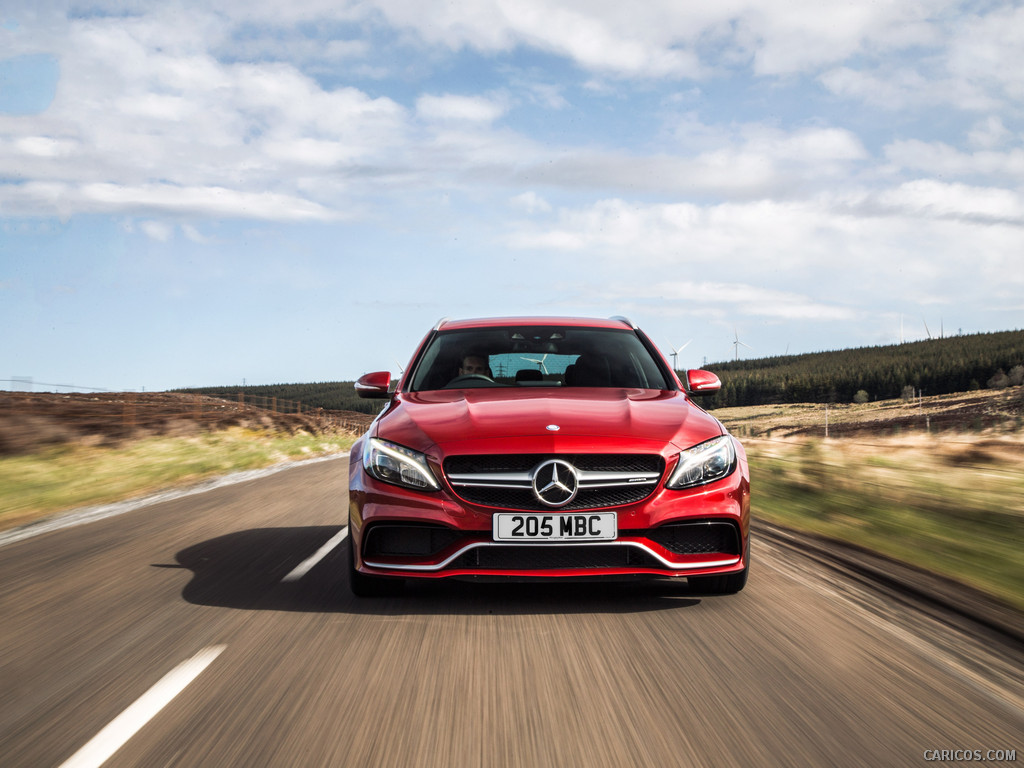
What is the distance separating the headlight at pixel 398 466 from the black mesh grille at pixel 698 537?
1.19 meters

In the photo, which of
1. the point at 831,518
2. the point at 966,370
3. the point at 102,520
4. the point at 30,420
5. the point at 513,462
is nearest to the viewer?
the point at 513,462

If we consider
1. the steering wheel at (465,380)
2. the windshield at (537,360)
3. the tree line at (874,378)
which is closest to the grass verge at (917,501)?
the windshield at (537,360)

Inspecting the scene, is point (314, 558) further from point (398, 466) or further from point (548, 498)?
point (548, 498)

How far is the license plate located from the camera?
4.36 m

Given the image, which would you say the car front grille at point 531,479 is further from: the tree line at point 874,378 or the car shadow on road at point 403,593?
the tree line at point 874,378

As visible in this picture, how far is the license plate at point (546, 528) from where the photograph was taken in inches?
172

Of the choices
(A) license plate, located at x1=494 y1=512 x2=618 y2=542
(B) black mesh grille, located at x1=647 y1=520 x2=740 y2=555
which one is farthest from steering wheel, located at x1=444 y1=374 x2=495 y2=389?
(B) black mesh grille, located at x1=647 y1=520 x2=740 y2=555

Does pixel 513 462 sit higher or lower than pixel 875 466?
higher

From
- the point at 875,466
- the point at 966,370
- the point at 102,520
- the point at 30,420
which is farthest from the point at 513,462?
the point at 966,370

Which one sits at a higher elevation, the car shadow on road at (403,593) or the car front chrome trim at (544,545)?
the car front chrome trim at (544,545)

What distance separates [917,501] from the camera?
27.0 ft

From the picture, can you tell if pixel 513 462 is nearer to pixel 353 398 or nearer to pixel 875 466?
pixel 875 466

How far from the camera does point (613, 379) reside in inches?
242

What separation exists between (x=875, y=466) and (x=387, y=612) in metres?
7.76
